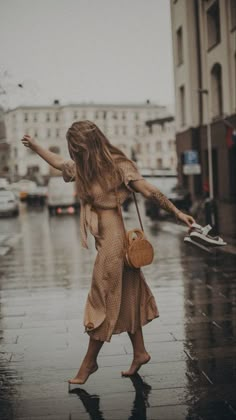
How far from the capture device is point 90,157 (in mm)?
4652

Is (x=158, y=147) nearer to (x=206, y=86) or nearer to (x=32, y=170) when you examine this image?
(x=32, y=170)

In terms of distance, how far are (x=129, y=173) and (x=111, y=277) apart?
2.42 feet

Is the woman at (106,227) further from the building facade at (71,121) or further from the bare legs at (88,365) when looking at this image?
the building facade at (71,121)

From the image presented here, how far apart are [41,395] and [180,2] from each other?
3702 centimetres

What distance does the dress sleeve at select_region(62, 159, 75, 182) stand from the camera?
4.84m

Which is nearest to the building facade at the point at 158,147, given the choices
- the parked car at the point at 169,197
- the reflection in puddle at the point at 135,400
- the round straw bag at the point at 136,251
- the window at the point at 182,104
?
the window at the point at 182,104

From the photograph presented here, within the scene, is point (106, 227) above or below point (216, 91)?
below

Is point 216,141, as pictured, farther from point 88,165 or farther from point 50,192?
point 88,165

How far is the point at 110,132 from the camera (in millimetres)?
135500

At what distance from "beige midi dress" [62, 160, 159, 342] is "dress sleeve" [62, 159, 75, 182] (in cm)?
1

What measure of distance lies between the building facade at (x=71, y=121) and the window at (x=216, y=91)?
7962 centimetres

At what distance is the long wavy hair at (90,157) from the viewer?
4617 millimetres

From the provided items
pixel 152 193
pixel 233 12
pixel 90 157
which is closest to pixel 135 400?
pixel 152 193

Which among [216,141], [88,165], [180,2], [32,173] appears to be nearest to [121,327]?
[88,165]
